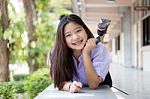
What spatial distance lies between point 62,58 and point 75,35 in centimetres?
21

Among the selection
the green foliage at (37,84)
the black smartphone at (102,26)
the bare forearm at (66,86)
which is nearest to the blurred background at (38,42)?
the green foliage at (37,84)

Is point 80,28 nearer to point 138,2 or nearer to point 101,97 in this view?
point 101,97

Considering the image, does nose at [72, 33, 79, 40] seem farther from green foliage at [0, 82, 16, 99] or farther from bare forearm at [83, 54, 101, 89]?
green foliage at [0, 82, 16, 99]

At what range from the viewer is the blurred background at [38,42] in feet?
16.8

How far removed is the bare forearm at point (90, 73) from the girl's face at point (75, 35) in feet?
0.29

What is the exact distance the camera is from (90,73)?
2.35 m

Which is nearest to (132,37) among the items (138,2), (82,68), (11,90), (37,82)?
(138,2)

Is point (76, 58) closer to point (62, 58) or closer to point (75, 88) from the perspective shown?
point (62, 58)

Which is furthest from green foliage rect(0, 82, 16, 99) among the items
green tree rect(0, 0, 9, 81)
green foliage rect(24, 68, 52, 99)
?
green foliage rect(24, 68, 52, 99)

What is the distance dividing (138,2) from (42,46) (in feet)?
26.6

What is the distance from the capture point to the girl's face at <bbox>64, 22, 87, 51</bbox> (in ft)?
7.70

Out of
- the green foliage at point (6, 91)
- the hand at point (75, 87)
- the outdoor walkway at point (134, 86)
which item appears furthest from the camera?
the outdoor walkway at point (134, 86)

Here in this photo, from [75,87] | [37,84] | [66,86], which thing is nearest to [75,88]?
[75,87]

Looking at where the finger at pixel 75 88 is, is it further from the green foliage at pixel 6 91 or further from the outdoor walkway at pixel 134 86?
the green foliage at pixel 6 91
